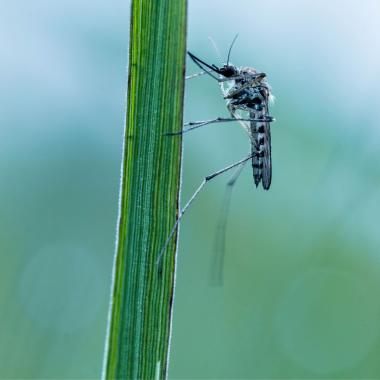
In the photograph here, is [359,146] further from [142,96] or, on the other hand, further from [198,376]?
[142,96]

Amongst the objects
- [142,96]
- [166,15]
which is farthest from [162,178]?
[166,15]

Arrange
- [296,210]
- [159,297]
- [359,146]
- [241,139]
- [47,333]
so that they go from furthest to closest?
1. [241,139]
2. [296,210]
3. [359,146]
4. [47,333]
5. [159,297]

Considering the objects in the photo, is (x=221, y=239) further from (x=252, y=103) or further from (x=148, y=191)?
(x=148, y=191)

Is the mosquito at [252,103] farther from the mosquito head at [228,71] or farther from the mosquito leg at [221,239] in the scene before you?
the mosquito leg at [221,239]

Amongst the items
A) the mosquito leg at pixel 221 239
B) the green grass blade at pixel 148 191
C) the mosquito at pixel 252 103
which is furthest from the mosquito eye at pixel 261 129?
the green grass blade at pixel 148 191

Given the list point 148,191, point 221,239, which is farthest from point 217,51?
point 148,191

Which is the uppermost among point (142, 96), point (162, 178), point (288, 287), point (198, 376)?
point (142, 96)
